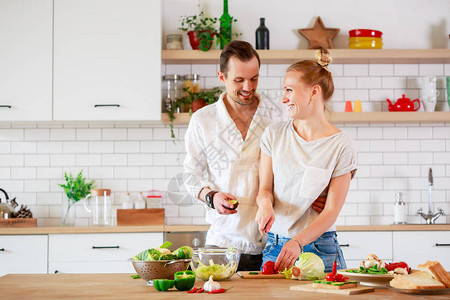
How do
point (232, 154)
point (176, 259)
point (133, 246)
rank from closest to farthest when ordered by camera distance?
point (176, 259) < point (232, 154) < point (133, 246)

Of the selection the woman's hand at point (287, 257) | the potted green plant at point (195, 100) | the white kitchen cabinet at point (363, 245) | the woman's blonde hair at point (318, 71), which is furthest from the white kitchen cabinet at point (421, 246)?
the woman's hand at point (287, 257)

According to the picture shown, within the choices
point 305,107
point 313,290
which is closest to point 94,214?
point 305,107

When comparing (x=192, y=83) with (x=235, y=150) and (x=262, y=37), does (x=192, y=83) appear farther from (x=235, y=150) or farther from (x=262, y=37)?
(x=235, y=150)

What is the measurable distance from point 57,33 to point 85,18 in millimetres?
252

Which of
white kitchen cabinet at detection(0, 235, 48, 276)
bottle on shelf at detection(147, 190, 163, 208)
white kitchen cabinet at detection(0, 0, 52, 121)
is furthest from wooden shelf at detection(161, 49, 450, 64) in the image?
white kitchen cabinet at detection(0, 235, 48, 276)

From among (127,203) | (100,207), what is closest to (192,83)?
(127,203)

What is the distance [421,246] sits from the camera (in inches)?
172

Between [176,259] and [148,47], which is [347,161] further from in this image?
[148,47]

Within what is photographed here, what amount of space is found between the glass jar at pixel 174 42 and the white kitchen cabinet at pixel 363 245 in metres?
1.98

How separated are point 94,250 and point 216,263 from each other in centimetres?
244

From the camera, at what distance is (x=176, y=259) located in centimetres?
197

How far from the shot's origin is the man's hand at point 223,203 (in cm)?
253

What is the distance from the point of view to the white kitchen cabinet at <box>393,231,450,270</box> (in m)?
4.36

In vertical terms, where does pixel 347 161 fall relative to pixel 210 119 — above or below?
below
